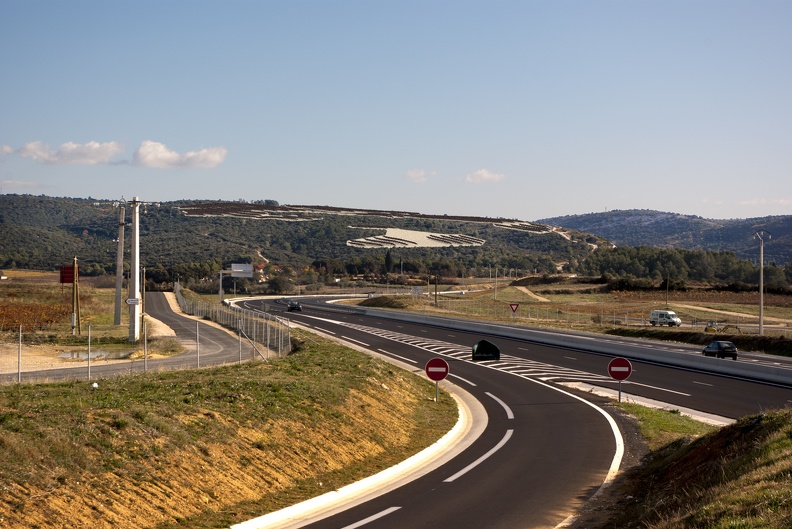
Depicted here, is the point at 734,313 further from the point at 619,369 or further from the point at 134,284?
Answer: the point at 619,369

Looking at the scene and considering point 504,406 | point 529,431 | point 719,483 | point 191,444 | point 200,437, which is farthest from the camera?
point 504,406

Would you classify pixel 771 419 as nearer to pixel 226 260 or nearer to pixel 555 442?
pixel 555 442

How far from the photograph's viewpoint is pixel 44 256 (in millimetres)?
147375

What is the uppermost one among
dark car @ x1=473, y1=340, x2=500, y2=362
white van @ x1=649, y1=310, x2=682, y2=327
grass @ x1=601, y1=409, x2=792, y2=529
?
grass @ x1=601, y1=409, x2=792, y2=529

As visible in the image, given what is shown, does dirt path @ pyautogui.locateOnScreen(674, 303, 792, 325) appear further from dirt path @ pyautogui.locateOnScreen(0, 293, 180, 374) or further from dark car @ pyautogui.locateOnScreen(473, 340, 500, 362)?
dirt path @ pyautogui.locateOnScreen(0, 293, 180, 374)

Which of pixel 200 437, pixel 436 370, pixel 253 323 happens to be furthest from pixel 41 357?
pixel 200 437

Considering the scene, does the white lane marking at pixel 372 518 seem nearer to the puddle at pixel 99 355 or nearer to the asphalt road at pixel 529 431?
the asphalt road at pixel 529 431

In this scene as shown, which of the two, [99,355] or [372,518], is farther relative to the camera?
[99,355]

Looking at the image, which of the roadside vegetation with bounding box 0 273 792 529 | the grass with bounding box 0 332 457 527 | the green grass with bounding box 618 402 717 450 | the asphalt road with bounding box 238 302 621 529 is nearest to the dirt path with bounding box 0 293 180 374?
the roadside vegetation with bounding box 0 273 792 529

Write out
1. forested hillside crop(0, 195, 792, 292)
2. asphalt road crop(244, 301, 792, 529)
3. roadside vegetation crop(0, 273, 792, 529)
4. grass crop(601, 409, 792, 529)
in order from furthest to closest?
forested hillside crop(0, 195, 792, 292) < asphalt road crop(244, 301, 792, 529) < roadside vegetation crop(0, 273, 792, 529) < grass crop(601, 409, 792, 529)

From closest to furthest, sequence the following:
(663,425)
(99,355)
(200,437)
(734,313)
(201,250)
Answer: (200,437) → (663,425) → (99,355) → (734,313) → (201,250)

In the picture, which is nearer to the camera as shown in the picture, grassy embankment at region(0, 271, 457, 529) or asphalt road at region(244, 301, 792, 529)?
grassy embankment at region(0, 271, 457, 529)

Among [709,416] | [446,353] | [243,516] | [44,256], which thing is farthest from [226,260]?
[243,516]

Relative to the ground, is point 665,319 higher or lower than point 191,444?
lower
